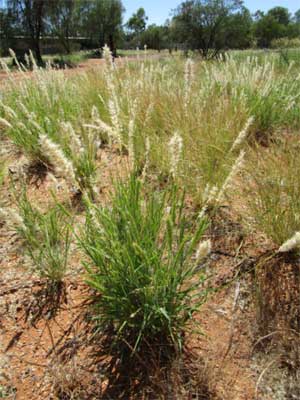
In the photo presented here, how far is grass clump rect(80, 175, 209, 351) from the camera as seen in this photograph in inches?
43.9

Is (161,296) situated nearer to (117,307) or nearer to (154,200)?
(117,307)

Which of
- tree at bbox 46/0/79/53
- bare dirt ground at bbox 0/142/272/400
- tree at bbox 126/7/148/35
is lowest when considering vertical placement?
bare dirt ground at bbox 0/142/272/400

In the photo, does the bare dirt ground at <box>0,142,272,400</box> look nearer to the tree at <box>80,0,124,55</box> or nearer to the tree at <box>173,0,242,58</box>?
the tree at <box>173,0,242,58</box>

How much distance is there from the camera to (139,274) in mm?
1158

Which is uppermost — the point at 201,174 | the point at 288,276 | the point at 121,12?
the point at 121,12

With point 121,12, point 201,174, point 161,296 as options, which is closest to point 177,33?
point 121,12

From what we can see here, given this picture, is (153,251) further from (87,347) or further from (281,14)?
(281,14)

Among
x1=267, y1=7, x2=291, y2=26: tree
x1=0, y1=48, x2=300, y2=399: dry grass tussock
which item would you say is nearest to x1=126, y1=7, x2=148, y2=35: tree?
x1=267, y1=7, x2=291, y2=26: tree

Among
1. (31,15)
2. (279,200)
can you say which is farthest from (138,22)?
(279,200)

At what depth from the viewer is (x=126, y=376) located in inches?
Result: 45.0

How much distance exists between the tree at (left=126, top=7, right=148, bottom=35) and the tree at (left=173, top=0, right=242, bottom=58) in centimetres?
5124

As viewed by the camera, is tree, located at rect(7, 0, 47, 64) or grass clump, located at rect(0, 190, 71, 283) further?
tree, located at rect(7, 0, 47, 64)

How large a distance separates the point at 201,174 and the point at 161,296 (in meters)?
1.22

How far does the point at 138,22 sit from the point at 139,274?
244ft
